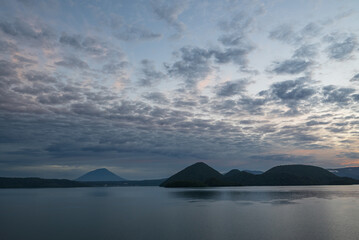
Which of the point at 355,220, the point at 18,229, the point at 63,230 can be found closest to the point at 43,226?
the point at 18,229

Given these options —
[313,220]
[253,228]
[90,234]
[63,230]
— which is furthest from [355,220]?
[63,230]

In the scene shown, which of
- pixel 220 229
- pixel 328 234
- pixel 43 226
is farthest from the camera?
pixel 43 226

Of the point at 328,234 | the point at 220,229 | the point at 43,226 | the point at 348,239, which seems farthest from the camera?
the point at 43,226

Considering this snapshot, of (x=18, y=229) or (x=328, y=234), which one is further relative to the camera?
(x=18, y=229)

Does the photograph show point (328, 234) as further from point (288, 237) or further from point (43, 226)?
point (43, 226)

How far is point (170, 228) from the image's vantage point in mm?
52781

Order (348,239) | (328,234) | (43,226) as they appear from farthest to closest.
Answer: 1. (43,226)
2. (328,234)
3. (348,239)

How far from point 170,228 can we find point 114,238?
13.0 metres

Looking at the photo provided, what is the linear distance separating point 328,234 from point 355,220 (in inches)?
827

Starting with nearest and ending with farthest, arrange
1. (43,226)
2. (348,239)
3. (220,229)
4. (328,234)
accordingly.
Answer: (348,239), (328,234), (220,229), (43,226)

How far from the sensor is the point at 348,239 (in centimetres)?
4184

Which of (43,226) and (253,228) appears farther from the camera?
(43,226)

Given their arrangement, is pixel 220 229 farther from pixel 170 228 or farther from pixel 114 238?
pixel 114 238

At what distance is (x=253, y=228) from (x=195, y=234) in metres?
12.4
